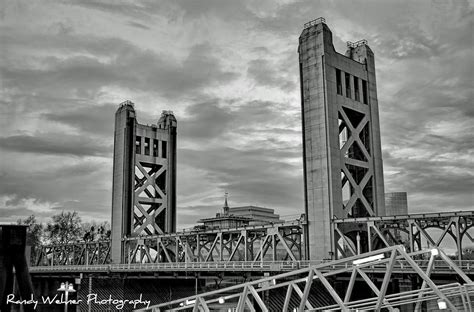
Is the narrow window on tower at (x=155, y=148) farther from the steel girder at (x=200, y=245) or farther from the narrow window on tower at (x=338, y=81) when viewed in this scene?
the narrow window on tower at (x=338, y=81)

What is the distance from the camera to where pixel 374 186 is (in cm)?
6347

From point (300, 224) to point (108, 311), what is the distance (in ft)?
113

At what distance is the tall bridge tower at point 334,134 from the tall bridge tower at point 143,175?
1503 inches

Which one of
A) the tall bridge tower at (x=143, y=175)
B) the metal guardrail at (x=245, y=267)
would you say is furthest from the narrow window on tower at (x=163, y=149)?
the metal guardrail at (x=245, y=267)

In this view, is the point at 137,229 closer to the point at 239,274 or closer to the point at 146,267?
the point at 146,267

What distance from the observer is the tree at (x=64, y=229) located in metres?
126

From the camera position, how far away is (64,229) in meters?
126

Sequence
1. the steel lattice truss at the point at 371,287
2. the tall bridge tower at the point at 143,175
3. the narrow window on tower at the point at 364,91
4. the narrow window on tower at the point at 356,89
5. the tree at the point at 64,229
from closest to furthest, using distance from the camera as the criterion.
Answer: the steel lattice truss at the point at 371,287 → the narrow window on tower at the point at 356,89 → the narrow window on tower at the point at 364,91 → the tall bridge tower at the point at 143,175 → the tree at the point at 64,229

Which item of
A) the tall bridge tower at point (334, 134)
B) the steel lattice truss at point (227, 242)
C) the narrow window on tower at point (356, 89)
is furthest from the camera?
the narrow window on tower at point (356, 89)

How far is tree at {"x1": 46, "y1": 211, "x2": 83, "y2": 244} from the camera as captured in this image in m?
126

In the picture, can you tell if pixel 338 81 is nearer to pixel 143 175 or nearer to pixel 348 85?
pixel 348 85

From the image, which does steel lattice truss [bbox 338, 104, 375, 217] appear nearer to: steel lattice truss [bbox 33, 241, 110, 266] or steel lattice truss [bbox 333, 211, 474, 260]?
steel lattice truss [bbox 333, 211, 474, 260]

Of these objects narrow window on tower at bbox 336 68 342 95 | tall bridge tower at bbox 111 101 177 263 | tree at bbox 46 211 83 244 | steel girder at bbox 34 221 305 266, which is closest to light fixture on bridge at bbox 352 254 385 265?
steel girder at bbox 34 221 305 266

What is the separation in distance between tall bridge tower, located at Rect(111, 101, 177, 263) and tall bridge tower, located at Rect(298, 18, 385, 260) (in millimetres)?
38174
